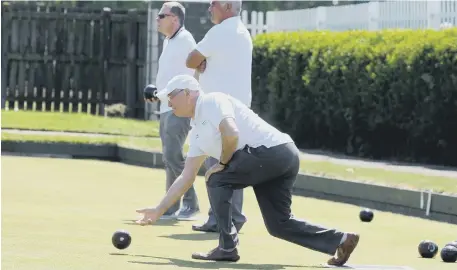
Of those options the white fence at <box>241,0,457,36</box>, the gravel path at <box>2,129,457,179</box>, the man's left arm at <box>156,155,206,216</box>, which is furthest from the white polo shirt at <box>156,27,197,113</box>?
the white fence at <box>241,0,457,36</box>

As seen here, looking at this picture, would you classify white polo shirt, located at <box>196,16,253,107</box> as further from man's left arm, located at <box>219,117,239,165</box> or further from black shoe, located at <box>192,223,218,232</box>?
man's left arm, located at <box>219,117,239,165</box>

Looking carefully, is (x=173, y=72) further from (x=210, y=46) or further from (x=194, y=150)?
(x=194, y=150)

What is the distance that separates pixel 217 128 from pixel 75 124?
40.8 ft

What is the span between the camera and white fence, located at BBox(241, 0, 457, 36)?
1830 centimetres

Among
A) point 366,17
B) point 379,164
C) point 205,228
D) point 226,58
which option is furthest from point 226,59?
point 366,17

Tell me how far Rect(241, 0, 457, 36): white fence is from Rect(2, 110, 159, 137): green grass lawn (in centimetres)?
305

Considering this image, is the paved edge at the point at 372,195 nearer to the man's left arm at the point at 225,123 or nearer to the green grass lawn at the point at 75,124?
Result: the green grass lawn at the point at 75,124

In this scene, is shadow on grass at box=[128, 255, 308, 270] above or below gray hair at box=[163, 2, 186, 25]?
below

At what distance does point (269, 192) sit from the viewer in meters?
8.09

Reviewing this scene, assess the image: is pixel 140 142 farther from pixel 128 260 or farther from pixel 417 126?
pixel 128 260

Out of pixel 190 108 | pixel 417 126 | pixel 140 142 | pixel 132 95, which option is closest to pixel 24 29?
pixel 132 95

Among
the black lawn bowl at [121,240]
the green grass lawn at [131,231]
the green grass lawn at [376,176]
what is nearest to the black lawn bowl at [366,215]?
the green grass lawn at [131,231]

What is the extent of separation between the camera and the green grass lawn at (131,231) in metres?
7.88

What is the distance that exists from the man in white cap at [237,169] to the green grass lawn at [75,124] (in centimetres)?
1140
